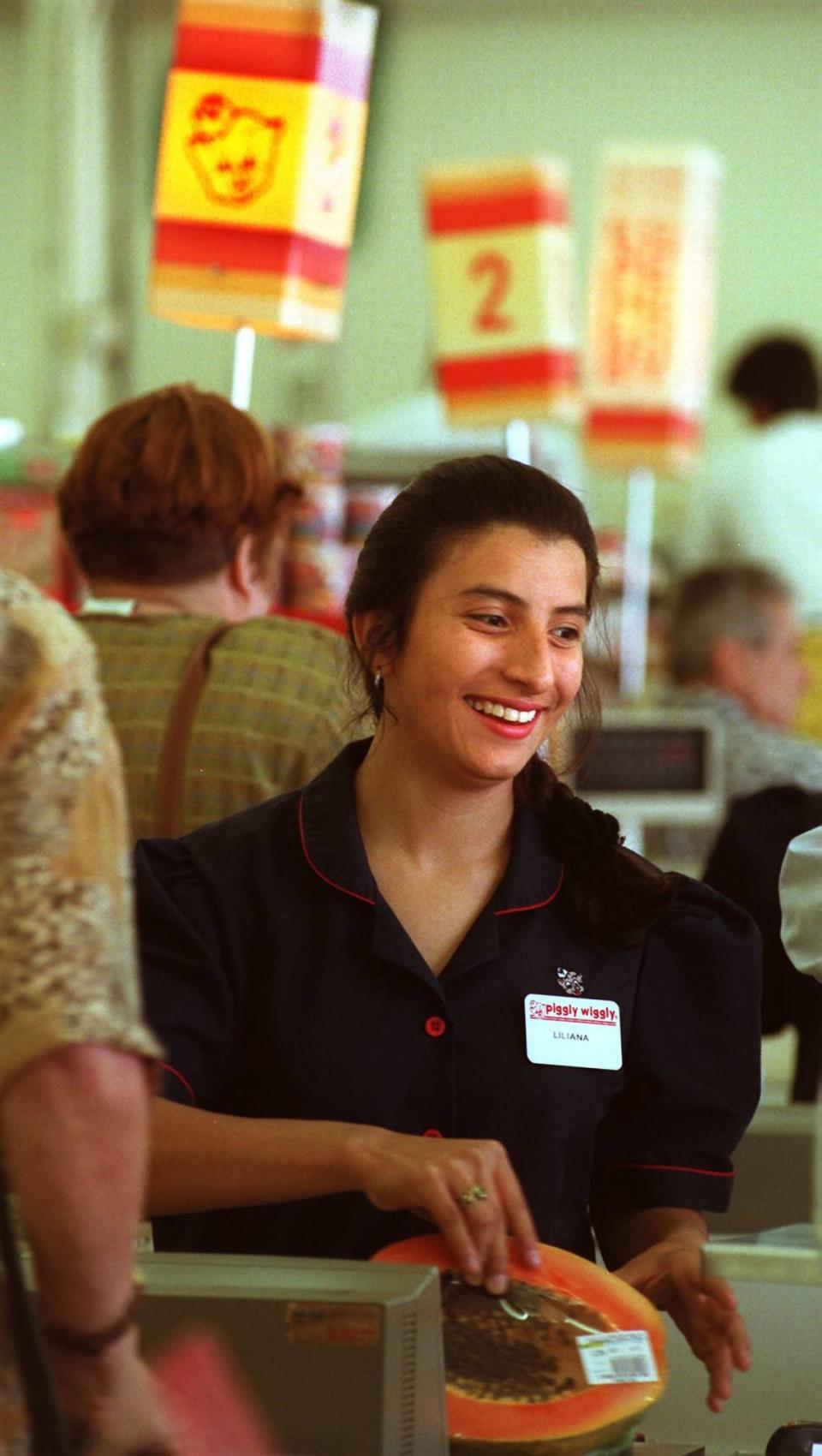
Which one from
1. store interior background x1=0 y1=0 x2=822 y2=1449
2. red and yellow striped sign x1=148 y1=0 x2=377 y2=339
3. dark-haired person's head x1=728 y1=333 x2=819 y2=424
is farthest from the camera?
store interior background x1=0 y1=0 x2=822 y2=1449

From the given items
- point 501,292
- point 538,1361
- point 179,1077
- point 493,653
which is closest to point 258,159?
point 493,653

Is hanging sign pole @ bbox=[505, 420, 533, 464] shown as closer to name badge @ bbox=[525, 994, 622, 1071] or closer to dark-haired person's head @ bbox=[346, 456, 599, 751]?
dark-haired person's head @ bbox=[346, 456, 599, 751]

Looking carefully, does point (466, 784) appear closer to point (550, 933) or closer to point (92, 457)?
point (550, 933)

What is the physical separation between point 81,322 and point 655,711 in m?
2.74

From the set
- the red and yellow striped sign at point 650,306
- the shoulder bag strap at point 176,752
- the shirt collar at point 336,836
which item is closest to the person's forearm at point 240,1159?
the shirt collar at point 336,836

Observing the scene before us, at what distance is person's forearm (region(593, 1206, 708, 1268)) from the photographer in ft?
5.43

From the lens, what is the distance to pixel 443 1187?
138cm

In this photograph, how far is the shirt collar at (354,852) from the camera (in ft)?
5.48

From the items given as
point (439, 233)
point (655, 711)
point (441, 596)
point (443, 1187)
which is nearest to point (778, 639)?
point (655, 711)

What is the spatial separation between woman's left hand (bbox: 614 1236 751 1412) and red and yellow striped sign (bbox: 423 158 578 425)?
11.6ft

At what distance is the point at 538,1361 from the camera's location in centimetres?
133

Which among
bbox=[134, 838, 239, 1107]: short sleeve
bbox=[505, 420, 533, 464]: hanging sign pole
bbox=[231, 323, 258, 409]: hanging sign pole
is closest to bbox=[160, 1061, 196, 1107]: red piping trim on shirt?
bbox=[134, 838, 239, 1107]: short sleeve

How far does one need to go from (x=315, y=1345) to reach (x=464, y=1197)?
0.71ft

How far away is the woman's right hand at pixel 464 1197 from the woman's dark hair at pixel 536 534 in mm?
321
